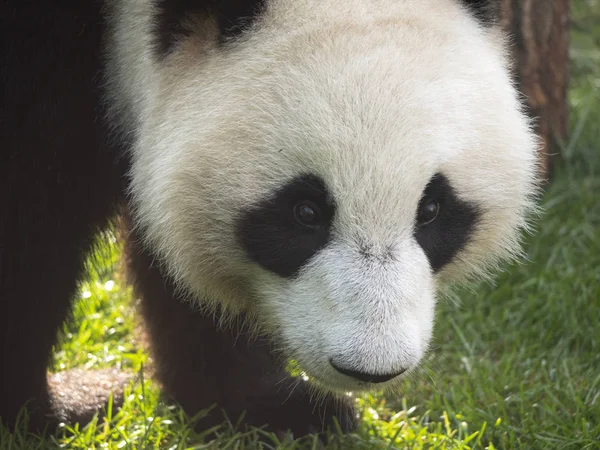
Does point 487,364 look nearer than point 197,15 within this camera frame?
No

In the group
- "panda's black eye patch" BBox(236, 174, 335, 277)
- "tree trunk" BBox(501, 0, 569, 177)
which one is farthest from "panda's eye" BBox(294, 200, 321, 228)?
"tree trunk" BBox(501, 0, 569, 177)

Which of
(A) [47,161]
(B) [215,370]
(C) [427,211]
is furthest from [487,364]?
(A) [47,161]

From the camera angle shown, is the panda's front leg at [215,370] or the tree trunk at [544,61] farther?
the tree trunk at [544,61]

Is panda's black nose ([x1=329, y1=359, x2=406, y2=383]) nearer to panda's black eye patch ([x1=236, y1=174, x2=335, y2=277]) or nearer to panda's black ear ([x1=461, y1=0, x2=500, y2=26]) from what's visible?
panda's black eye patch ([x1=236, y1=174, x2=335, y2=277])

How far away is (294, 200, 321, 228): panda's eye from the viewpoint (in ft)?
9.37

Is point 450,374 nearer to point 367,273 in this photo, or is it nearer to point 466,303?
point 466,303

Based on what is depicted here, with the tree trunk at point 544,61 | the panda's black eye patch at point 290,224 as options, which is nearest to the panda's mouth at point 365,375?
the panda's black eye patch at point 290,224

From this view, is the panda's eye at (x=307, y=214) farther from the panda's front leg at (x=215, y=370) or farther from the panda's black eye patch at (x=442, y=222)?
the panda's front leg at (x=215, y=370)

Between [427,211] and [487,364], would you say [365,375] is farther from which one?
[487,364]

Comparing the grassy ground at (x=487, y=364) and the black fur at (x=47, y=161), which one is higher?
the black fur at (x=47, y=161)

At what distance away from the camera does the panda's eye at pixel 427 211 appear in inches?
115

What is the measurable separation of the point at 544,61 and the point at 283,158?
3.53m

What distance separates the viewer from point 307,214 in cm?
287

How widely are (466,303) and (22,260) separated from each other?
2.50 m
